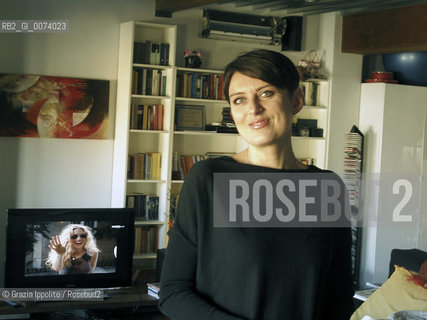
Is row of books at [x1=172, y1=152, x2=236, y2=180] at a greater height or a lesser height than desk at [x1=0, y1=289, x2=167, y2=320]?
greater

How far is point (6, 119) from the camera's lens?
17.4 feet

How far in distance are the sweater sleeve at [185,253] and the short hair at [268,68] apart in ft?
0.67

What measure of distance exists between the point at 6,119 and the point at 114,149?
3.45ft

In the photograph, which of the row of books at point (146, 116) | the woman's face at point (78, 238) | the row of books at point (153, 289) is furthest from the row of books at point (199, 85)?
the row of books at point (153, 289)

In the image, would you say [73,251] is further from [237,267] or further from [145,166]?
[237,267]

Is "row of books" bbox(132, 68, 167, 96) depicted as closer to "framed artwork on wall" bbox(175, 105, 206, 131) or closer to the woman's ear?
"framed artwork on wall" bbox(175, 105, 206, 131)

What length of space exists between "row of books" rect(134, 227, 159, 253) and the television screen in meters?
1.07

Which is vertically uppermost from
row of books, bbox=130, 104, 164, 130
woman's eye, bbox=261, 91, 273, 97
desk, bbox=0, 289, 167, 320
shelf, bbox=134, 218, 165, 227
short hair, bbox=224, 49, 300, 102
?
row of books, bbox=130, 104, 164, 130

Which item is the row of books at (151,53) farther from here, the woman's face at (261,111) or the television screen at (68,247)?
the woman's face at (261,111)

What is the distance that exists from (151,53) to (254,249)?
4845mm

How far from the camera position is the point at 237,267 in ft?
3.43

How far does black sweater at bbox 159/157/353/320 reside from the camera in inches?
41.0

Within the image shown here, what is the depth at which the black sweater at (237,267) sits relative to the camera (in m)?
1.04

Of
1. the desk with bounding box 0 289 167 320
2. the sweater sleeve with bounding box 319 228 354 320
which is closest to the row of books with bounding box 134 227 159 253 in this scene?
the desk with bounding box 0 289 167 320
